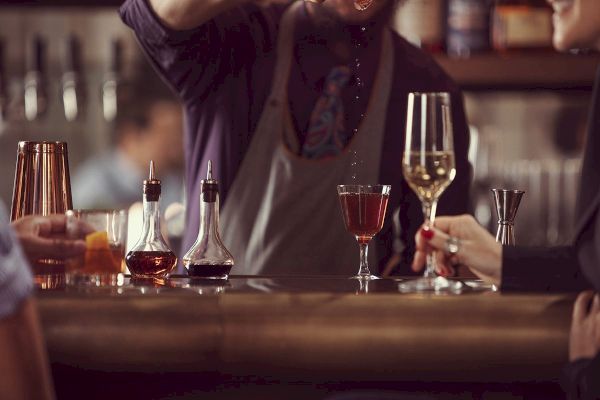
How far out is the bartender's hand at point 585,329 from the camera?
1350mm

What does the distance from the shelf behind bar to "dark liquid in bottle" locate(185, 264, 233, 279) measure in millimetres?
2166

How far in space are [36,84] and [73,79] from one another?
0.53ft

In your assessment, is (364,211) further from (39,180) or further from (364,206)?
(39,180)

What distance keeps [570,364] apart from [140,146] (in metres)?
3.36

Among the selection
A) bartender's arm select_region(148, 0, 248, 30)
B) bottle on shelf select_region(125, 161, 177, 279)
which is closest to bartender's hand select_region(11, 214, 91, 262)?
bottle on shelf select_region(125, 161, 177, 279)

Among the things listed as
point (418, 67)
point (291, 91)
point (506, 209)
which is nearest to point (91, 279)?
point (506, 209)

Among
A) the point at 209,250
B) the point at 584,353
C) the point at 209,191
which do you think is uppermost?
the point at 209,191

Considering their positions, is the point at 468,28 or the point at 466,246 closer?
the point at 466,246

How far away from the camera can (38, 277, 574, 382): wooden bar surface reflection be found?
1.37 meters

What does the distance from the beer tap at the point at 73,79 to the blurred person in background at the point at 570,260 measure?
8.94ft

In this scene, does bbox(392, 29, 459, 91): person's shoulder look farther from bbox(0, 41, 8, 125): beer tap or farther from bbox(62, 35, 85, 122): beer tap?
bbox(0, 41, 8, 125): beer tap

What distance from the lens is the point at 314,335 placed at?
1371mm

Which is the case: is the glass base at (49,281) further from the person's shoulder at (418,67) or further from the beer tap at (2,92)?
the beer tap at (2,92)

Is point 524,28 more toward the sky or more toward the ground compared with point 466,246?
more toward the sky
